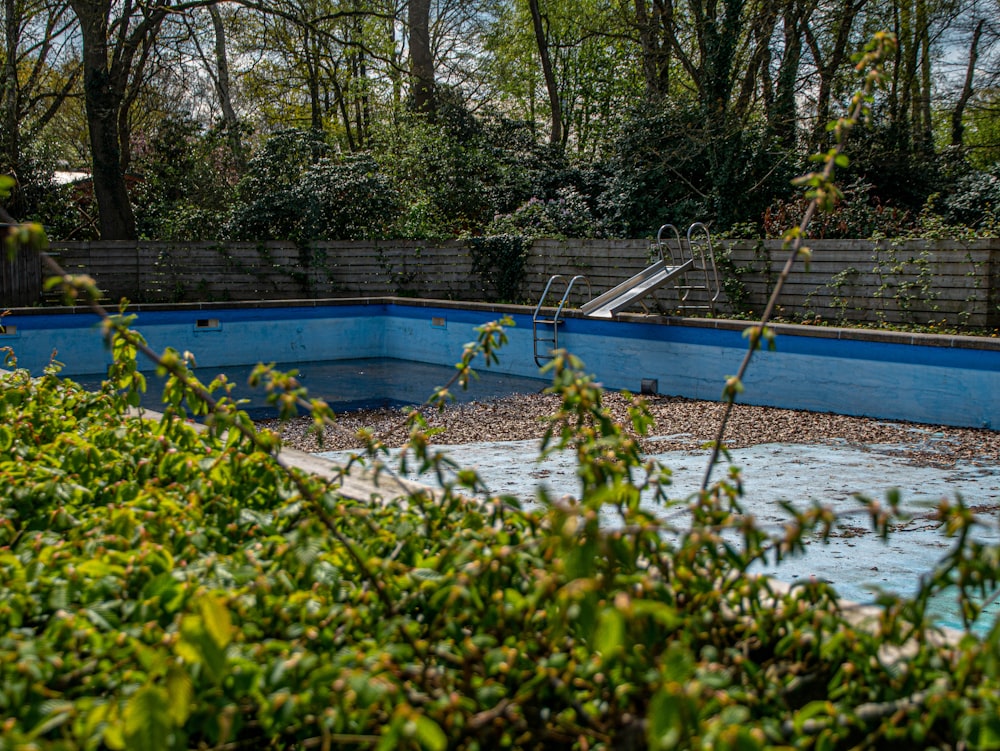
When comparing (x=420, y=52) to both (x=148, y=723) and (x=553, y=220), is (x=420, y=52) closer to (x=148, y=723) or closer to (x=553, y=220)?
(x=553, y=220)

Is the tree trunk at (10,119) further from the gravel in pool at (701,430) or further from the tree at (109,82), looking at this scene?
the gravel in pool at (701,430)

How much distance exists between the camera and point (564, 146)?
17406 millimetres

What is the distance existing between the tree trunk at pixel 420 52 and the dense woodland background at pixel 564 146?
0.13 ft

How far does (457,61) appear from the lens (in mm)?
25406

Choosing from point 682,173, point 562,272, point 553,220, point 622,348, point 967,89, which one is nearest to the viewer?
point 622,348

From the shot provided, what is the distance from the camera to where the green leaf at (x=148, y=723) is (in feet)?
3.55

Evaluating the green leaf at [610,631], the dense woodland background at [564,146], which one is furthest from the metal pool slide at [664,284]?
the green leaf at [610,631]

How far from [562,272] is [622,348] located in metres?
2.70

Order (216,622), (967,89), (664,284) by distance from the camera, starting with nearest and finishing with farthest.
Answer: (216,622), (664,284), (967,89)

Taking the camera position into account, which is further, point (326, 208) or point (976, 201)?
point (326, 208)

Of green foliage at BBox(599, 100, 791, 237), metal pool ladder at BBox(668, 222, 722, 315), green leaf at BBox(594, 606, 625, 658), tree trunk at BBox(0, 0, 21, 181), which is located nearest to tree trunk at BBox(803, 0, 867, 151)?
green foliage at BBox(599, 100, 791, 237)

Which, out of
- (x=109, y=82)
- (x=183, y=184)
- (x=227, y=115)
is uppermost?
(x=227, y=115)

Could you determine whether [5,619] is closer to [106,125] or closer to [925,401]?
[925,401]

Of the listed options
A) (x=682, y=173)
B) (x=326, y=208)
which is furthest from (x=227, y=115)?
(x=682, y=173)
